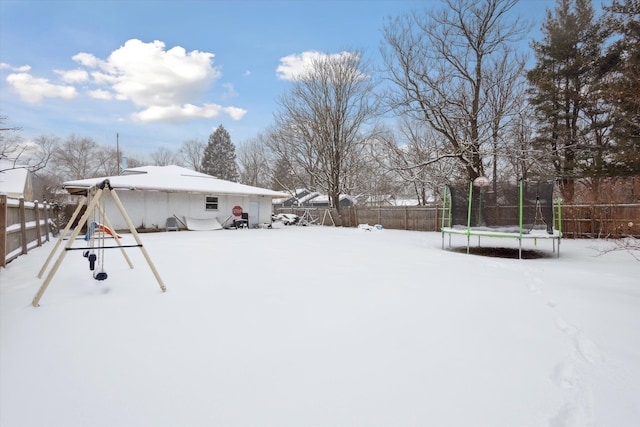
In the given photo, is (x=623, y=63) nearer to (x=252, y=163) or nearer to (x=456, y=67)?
(x=456, y=67)

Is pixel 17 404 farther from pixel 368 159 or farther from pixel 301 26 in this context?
pixel 368 159

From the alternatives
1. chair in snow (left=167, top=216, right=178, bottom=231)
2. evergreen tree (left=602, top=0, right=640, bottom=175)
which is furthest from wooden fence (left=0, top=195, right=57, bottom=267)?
evergreen tree (left=602, top=0, right=640, bottom=175)

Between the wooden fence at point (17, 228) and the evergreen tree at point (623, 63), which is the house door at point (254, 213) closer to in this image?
the wooden fence at point (17, 228)

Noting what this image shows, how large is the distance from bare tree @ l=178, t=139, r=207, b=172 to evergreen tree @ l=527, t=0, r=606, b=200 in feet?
128

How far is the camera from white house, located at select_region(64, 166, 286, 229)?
14242 millimetres

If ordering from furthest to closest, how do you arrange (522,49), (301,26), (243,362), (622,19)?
(522,49)
(622,19)
(301,26)
(243,362)

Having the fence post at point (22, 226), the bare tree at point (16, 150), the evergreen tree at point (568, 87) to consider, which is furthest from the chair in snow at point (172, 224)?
the evergreen tree at point (568, 87)

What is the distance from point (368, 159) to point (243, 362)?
949 inches

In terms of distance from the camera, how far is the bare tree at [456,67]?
1373cm

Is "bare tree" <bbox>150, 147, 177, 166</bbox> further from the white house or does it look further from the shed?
the white house

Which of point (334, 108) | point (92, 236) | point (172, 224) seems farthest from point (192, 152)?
point (92, 236)

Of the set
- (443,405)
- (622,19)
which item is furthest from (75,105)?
Result: (622,19)

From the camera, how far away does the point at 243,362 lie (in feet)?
7.93

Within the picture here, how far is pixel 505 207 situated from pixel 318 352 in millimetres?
9007
